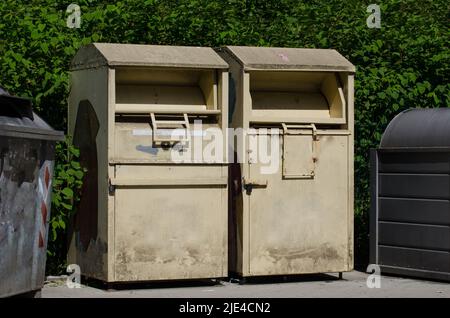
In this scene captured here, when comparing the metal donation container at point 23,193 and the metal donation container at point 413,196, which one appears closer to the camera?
the metal donation container at point 23,193

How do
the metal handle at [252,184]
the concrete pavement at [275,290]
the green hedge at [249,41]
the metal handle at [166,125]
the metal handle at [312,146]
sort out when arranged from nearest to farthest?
the concrete pavement at [275,290]
the metal handle at [166,125]
the metal handle at [252,184]
the metal handle at [312,146]
the green hedge at [249,41]

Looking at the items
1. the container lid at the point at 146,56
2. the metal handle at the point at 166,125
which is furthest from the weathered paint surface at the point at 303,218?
the container lid at the point at 146,56

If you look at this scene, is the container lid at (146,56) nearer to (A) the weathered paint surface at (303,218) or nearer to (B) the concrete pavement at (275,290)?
(A) the weathered paint surface at (303,218)

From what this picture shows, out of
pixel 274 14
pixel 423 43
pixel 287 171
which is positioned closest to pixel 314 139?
pixel 287 171

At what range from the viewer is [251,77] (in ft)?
31.8

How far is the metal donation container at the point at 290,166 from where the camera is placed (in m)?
9.29

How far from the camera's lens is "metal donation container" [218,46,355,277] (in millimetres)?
9289

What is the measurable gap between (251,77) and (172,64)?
37.3 inches

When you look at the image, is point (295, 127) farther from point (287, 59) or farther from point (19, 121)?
point (19, 121)

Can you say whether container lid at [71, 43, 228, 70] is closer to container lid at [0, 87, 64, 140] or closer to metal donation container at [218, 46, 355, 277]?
metal donation container at [218, 46, 355, 277]

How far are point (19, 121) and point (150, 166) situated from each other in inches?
59.7

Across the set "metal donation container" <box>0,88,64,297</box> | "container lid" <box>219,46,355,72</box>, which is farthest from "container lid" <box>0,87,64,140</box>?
"container lid" <box>219,46,355,72</box>

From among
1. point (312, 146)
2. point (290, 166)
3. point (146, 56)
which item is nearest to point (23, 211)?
point (146, 56)

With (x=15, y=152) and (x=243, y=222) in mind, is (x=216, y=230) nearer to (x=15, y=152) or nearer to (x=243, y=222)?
(x=243, y=222)
